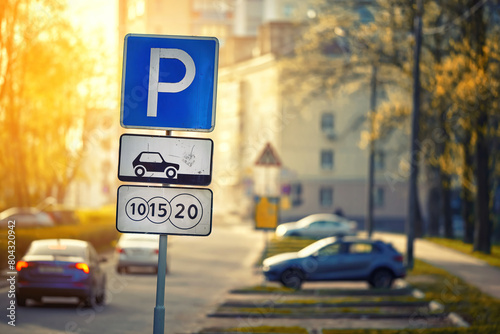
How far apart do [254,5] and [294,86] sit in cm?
6043

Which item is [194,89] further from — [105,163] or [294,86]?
[105,163]

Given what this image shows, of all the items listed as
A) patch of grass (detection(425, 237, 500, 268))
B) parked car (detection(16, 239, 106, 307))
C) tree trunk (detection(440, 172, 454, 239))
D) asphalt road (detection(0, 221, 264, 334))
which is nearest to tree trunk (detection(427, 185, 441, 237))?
tree trunk (detection(440, 172, 454, 239))

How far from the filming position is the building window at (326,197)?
80.5m

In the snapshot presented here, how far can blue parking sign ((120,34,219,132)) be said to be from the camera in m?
6.94

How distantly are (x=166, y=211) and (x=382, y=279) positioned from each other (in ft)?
60.2

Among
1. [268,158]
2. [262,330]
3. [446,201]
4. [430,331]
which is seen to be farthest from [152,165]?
[446,201]

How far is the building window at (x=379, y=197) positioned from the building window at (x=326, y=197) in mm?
3839

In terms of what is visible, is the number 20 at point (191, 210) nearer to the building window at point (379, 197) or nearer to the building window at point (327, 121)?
the building window at point (327, 121)

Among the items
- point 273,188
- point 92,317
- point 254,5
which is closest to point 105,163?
point 254,5

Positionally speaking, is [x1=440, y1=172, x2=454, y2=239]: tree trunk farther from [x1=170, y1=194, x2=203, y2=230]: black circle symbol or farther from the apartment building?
[x1=170, y1=194, x2=203, y2=230]: black circle symbol

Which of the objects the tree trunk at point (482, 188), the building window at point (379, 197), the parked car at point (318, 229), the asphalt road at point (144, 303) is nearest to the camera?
the asphalt road at point (144, 303)

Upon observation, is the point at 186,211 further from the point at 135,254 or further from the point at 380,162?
the point at 380,162

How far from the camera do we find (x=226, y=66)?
9288 cm

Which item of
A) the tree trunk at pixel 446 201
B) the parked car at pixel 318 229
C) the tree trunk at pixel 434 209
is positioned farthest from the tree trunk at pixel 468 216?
the parked car at pixel 318 229
